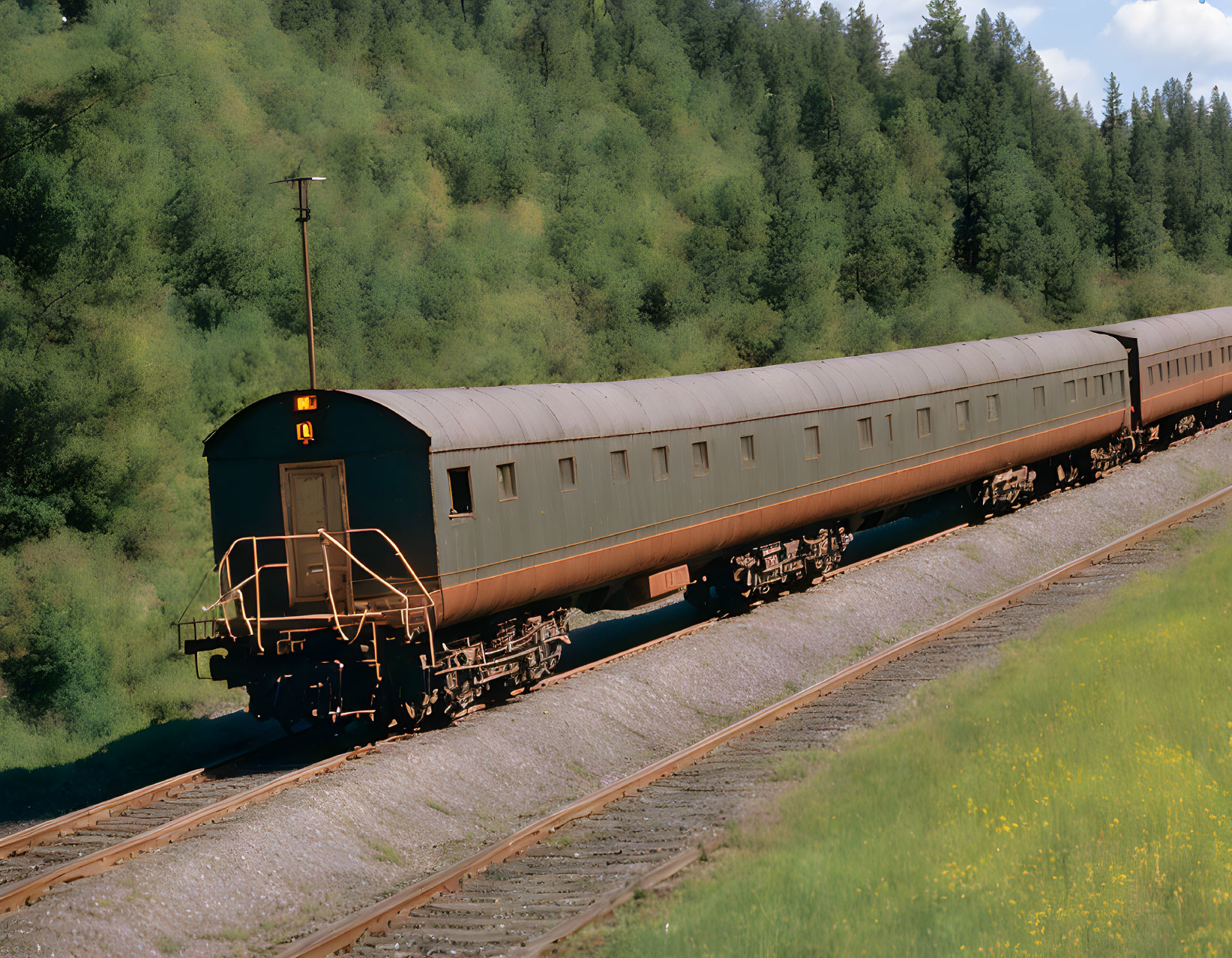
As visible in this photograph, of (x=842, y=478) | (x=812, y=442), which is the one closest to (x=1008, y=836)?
(x=812, y=442)

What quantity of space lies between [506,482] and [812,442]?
839cm

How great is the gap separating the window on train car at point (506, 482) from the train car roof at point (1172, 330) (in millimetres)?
22965

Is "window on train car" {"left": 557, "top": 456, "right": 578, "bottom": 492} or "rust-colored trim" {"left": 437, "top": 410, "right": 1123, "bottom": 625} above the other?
"window on train car" {"left": 557, "top": 456, "right": 578, "bottom": 492}

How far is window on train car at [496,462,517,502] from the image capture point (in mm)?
15172

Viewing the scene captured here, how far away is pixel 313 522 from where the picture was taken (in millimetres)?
14844

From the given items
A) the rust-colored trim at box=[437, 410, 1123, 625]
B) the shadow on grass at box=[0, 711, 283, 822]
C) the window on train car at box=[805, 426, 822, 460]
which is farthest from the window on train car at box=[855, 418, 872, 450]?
the shadow on grass at box=[0, 711, 283, 822]

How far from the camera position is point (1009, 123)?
323ft

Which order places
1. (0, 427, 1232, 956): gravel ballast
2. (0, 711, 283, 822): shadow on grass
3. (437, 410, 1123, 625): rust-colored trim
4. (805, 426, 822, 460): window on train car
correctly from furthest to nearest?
(805, 426, 822, 460): window on train car < (0, 711, 283, 822): shadow on grass < (437, 410, 1123, 625): rust-colored trim < (0, 427, 1232, 956): gravel ballast

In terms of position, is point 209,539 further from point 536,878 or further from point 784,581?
point 536,878

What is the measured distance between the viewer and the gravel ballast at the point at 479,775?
973 centimetres

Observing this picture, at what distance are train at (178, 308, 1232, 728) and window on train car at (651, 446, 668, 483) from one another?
6 centimetres

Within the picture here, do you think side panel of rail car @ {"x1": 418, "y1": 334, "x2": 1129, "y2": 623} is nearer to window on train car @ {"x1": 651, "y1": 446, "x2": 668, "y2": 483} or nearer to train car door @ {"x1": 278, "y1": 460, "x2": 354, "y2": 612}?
window on train car @ {"x1": 651, "y1": 446, "x2": 668, "y2": 483}

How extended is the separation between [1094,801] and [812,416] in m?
12.1

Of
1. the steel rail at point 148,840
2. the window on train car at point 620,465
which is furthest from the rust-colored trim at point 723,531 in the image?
the steel rail at point 148,840
